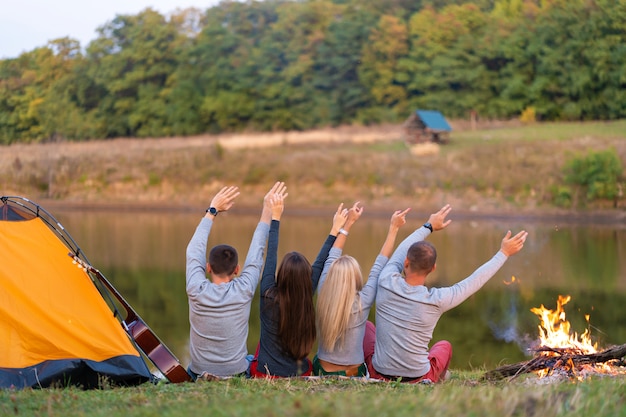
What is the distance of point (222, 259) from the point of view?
569 cm

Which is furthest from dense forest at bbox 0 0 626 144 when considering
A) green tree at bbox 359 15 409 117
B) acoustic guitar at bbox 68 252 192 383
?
acoustic guitar at bbox 68 252 192 383

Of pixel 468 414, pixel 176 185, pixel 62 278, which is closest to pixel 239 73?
pixel 176 185

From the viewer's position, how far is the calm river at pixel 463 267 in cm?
1164

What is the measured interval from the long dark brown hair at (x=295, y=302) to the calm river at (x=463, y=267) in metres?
3.92

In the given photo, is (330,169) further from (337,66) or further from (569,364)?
(569,364)

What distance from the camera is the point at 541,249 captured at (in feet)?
72.0

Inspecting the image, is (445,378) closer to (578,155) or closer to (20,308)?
(20,308)

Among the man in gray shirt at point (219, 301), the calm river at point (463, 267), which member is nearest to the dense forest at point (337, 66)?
the calm river at point (463, 267)

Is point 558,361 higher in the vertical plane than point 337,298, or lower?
lower

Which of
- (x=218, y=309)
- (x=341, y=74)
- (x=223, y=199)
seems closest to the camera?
(x=218, y=309)

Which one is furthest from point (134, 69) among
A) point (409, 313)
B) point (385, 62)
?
point (409, 313)

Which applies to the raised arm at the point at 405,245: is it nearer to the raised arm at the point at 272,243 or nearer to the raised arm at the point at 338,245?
the raised arm at the point at 338,245

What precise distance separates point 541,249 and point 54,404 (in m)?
18.9

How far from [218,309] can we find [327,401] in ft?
6.17
